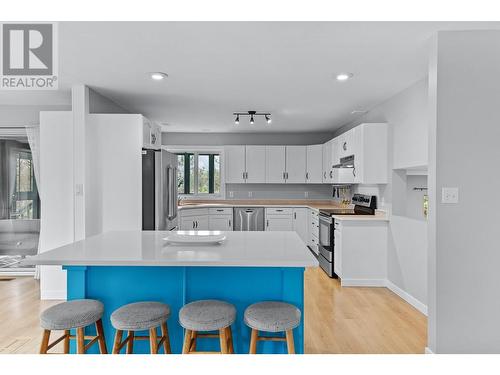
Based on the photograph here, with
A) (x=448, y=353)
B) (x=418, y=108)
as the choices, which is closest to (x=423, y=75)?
(x=418, y=108)

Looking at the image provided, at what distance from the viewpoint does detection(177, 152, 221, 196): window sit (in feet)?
21.9

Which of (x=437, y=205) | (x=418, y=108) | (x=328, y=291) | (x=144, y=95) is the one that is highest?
(x=144, y=95)

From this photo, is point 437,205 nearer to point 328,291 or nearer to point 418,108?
point 418,108

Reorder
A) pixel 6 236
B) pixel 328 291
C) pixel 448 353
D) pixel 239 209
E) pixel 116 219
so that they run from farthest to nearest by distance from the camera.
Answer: pixel 239 209
pixel 6 236
pixel 328 291
pixel 116 219
pixel 448 353

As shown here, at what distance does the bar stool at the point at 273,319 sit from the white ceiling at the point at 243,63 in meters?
1.85

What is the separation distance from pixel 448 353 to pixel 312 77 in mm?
2602

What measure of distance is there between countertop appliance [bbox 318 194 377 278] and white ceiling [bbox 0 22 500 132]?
1344 mm

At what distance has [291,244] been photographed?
2270mm

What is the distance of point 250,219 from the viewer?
6.22 m

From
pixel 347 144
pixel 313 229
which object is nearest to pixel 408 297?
pixel 347 144

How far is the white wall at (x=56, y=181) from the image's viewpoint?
3514 millimetres

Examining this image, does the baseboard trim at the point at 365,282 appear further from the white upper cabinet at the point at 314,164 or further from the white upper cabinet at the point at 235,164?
the white upper cabinet at the point at 235,164

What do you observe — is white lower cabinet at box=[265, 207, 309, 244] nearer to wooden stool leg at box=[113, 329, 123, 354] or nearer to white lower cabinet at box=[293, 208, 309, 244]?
white lower cabinet at box=[293, 208, 309, 244]

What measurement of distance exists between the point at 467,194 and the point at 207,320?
6.39ft
